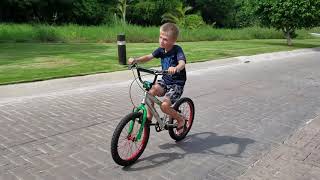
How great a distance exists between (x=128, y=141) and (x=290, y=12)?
22976 millimetres

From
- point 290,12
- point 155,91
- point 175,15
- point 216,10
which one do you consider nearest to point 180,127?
point 155,91

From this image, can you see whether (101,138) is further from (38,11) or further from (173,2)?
(173,2)

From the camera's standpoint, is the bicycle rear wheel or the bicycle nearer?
the bicycle

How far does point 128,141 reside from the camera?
473 centimetres

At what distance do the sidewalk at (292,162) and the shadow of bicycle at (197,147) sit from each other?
1.59 feet

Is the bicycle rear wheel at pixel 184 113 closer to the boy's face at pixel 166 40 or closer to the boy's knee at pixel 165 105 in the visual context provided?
the boy's knee at pixel 165 105

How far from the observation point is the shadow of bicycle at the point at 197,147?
4.90m

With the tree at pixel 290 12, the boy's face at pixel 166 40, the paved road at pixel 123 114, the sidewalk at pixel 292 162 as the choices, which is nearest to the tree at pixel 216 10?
the tree at pixel 290 12

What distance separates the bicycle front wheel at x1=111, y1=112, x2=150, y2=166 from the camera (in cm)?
449

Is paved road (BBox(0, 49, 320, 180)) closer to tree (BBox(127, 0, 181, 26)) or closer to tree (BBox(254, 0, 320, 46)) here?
tree (BBox(254, 0, 320, 46))

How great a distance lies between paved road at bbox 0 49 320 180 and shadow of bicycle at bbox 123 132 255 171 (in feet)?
0.04

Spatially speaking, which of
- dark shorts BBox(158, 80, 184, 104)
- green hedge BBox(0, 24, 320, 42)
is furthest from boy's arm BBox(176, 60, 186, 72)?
green hedge BBox(0, 24, 320, 42)

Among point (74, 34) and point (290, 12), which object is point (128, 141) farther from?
point (290, 12)

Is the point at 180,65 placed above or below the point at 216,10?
below
